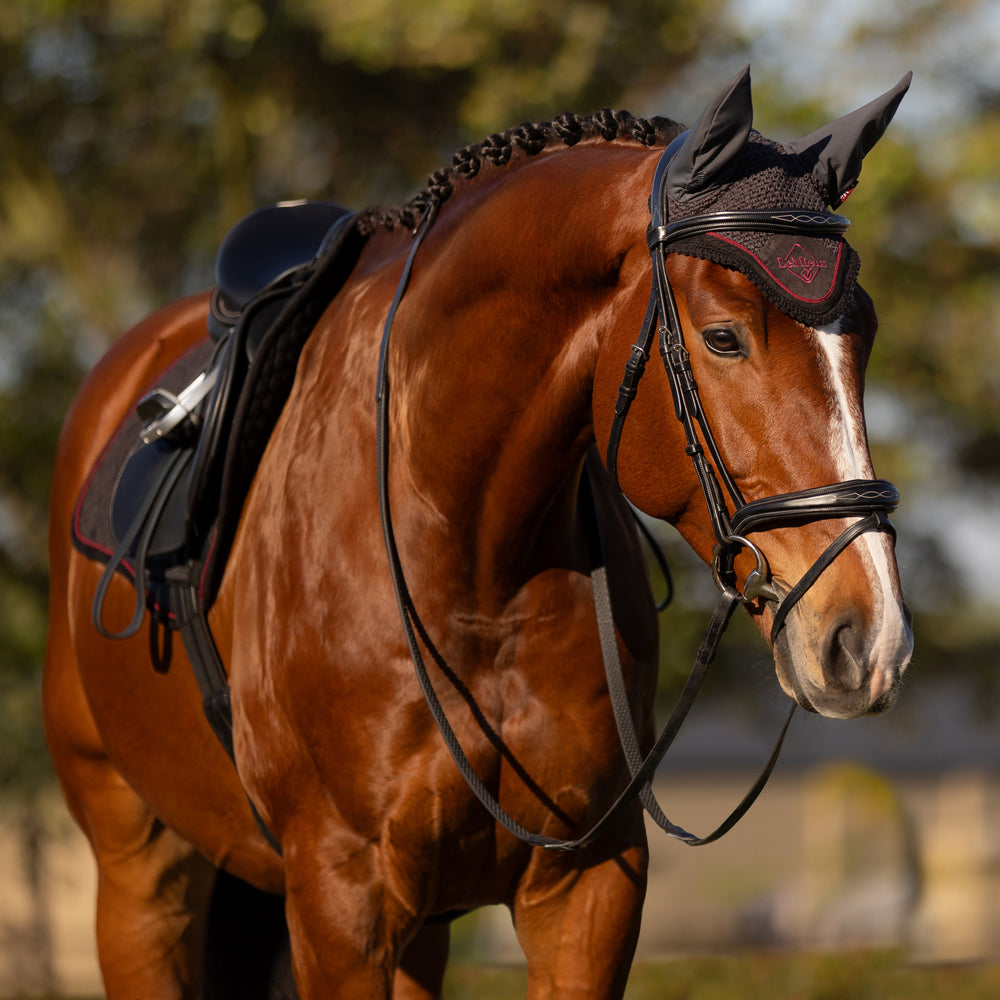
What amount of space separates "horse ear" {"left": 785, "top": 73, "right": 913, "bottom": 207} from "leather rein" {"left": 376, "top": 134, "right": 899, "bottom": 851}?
140 mm

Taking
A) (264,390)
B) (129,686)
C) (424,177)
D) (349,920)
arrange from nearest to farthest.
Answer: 1. (349,920)
2. (264,390)
3. (129,686)
4. (424,177)

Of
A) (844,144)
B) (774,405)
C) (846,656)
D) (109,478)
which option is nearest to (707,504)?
(774,405)

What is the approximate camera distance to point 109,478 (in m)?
3.70

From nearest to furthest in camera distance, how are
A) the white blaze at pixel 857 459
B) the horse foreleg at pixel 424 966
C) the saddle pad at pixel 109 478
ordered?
1. the white blaze at pixel 857 459
2. the horse foreleg at pixel 424 966
3. the saddle pad at pixel 109 478

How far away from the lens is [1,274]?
9.44 meters

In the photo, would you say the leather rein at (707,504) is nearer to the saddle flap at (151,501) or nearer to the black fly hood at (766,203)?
the black fly hood at (766,203)

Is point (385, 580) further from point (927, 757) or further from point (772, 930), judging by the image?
point (927, 757)

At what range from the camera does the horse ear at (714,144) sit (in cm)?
207

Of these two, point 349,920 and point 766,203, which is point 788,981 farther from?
point 766,203

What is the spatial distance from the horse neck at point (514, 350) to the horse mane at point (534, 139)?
0.15ft

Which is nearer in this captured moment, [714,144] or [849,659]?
[849,659]

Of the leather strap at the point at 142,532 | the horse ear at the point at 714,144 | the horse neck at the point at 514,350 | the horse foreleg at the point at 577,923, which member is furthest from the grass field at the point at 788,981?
the horse ear at the point at 714,144

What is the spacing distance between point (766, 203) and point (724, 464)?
1.40 feet

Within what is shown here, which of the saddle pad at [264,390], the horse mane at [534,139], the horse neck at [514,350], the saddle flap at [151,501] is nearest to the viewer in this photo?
the horse neck at [514,350]
